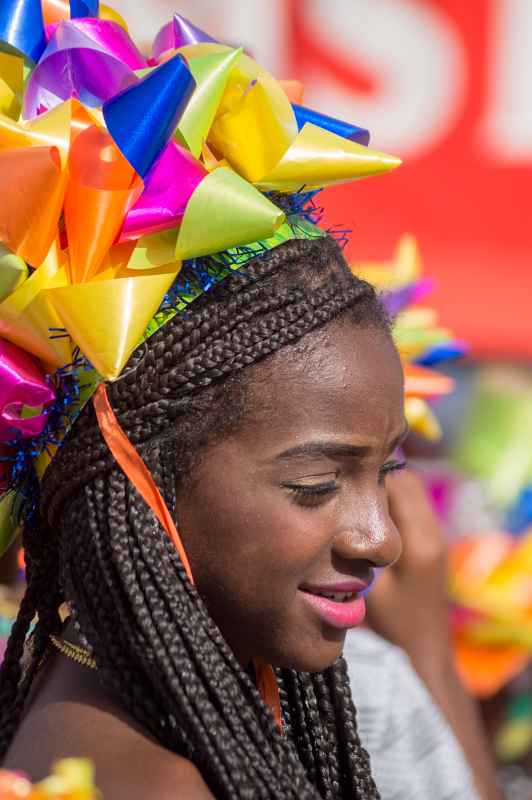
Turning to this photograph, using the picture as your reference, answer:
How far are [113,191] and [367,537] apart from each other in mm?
626

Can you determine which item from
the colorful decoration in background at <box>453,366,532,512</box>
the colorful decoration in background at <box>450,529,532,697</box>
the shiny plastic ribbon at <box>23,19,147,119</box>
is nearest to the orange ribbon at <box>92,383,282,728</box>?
the shiny plastic ribbon at <box>23,19,147,119</box>

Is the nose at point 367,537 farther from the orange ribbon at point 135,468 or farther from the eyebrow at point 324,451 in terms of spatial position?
the orange ribbon at point 135,468

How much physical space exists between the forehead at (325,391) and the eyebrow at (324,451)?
0.5 inches

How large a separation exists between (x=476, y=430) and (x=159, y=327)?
131 inches

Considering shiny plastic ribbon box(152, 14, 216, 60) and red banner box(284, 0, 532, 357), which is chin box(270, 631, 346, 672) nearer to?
shiny plastic ribbon box(152, 14, 216, 60)

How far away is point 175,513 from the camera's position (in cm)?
184

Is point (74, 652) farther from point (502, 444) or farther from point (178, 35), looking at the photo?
point (502, 444)

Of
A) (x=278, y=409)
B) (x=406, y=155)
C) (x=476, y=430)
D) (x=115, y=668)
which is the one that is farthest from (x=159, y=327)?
(x=406, y=155)

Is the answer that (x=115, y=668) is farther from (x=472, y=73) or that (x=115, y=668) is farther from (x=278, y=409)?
(x=472, y=73)

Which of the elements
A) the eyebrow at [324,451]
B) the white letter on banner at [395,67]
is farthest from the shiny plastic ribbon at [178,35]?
the white letter on banner at [395,67]

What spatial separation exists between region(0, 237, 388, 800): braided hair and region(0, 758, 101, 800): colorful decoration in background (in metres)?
0.19

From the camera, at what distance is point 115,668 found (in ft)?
5.89

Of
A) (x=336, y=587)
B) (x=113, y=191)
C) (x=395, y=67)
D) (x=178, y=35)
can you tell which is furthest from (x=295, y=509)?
(x=395, y=67)

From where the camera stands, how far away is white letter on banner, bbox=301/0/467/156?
5742 mm
